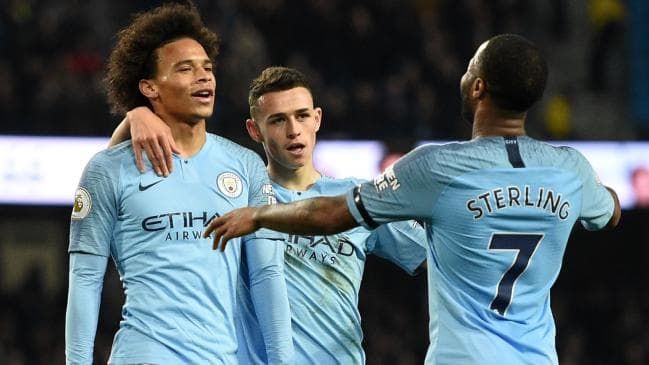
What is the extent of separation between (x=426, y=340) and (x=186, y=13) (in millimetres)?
10957

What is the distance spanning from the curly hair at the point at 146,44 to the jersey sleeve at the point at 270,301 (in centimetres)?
84

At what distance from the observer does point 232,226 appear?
170 inches

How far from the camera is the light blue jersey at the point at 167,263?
4633 mm

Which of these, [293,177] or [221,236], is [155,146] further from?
[293,177]

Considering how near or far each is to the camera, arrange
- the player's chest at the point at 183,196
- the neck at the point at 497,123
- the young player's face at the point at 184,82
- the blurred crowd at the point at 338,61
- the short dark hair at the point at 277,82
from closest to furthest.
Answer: the neck at the point at 497,123
the player's chest at the point at 183,196
the young player's face at the point at 184,82
the short dark hair at the point at 277,82
the blurred crowd at the point at 338,61

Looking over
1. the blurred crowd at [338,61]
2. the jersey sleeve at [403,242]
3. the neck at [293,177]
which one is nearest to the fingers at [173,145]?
the neck at [293,177]

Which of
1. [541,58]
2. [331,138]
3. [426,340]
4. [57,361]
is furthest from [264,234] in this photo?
[426,340]

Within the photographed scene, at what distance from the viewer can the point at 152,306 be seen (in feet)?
15.3

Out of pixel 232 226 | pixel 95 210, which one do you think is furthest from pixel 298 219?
pixel 95 210

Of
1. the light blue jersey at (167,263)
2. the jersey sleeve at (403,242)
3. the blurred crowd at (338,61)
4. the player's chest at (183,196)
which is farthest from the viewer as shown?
the blurred crowd at (338,61)

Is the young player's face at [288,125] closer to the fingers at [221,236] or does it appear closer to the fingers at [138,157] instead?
the fingers at [138,157]

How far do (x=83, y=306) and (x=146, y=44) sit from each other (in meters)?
1.14

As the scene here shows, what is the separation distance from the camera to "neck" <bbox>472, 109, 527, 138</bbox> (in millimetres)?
4383

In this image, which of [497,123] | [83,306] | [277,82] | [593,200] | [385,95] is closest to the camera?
[497,123]
